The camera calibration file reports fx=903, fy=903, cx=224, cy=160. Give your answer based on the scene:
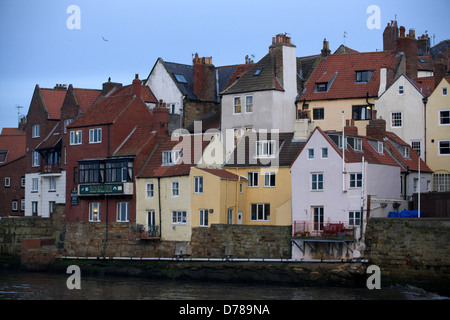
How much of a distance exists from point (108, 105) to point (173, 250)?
16.4 meters

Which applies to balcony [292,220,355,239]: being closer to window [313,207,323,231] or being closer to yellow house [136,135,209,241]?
window [313,207,323,231]

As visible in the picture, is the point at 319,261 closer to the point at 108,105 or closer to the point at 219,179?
the point at 219,179

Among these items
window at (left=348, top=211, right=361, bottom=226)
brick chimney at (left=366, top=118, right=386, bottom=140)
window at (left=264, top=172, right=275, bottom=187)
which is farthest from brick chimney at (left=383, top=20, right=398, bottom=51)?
window at (left=348, top=211, right=361, bottom=226)

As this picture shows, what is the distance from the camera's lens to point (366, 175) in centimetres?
5738

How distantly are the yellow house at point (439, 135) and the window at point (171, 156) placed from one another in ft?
61.9

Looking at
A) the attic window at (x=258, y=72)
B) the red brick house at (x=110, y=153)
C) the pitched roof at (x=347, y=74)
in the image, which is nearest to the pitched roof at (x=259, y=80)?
the attic window at (x=258, y=72)

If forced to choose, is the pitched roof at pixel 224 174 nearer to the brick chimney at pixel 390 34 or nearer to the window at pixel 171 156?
the window at pixel 171 156

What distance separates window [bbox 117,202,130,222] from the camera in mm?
69688

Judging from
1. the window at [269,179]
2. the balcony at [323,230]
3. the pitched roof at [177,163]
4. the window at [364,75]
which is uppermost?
the window at [364,75]

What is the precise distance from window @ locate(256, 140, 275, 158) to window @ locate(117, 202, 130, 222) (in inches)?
449

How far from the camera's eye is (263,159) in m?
65.4

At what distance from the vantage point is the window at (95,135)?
72875 millimetres

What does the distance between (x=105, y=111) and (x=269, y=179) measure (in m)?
17.1

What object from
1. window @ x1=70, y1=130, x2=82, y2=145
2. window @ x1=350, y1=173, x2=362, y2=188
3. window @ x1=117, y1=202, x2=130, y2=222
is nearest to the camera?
window @ x1=350, y1=173, x2=362, y2=188
